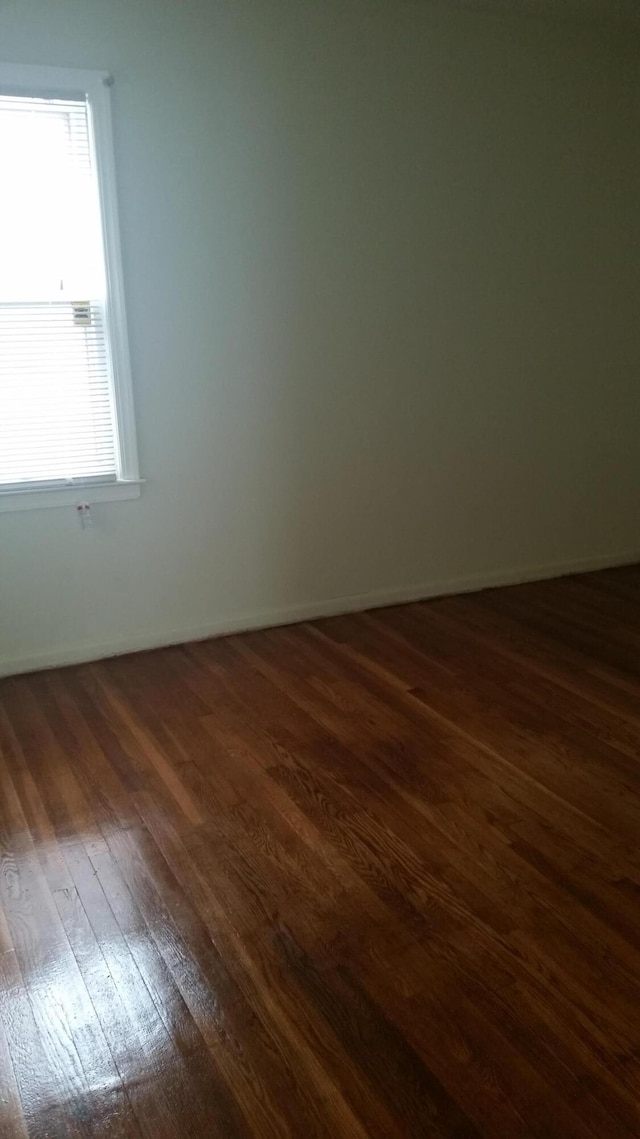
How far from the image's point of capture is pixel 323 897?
2164 mm

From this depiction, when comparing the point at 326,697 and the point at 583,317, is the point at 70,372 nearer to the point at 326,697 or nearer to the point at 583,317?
the point at 326,697

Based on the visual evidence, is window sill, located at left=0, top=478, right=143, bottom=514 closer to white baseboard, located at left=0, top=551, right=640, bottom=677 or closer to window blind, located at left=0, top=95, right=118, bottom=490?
window blind, located at left=0, top=95, right=118, bottom=490

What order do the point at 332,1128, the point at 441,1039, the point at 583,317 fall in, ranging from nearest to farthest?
the point at 332,1128
the point at 441,1039
the point at 583,317

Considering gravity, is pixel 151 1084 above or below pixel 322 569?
below

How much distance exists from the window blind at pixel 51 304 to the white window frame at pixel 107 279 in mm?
28

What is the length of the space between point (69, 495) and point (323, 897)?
2.01 metres

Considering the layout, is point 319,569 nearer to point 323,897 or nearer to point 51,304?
point 51,304

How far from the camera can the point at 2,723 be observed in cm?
314

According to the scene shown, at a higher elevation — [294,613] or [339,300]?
[339,300]

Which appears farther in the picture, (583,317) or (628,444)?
(628,444)

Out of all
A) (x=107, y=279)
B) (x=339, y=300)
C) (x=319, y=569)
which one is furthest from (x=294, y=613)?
(x=107, y=279)

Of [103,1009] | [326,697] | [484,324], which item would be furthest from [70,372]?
[103,1009]

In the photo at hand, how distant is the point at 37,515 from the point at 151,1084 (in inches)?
91.4

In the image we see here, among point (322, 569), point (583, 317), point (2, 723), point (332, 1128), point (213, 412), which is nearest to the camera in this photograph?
point (332, 1128)
